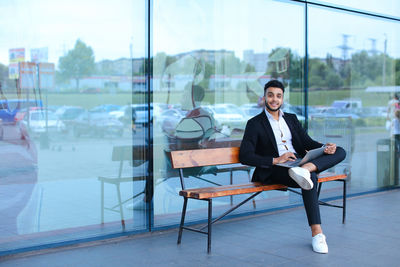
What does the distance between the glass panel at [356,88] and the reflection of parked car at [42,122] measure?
378 centimetres

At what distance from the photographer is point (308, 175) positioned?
527 centimetres

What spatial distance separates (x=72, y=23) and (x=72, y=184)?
1568mm

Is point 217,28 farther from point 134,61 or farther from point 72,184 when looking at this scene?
point 72,184

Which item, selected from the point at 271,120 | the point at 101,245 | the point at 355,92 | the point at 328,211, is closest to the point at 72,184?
the point at 101,245

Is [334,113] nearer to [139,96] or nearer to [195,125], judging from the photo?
[195,125]

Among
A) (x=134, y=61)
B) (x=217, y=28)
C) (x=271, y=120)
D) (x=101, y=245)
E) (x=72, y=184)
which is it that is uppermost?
(x=217, y=28)

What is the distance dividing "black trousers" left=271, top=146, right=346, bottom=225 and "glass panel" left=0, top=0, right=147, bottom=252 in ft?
4.74

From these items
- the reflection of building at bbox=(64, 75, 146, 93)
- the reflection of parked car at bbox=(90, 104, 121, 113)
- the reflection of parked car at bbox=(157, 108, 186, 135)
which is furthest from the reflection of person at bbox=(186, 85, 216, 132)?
the reflection of parked car at bbox=(90, 104, 121, 113)

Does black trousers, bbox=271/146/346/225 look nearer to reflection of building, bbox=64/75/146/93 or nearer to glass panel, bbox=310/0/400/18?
reflection of building, bbox=64/75/146/93

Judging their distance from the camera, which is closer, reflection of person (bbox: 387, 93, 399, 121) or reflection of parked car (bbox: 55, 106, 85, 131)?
reflection of parked car (bbox: 55, 106, 85, 131)

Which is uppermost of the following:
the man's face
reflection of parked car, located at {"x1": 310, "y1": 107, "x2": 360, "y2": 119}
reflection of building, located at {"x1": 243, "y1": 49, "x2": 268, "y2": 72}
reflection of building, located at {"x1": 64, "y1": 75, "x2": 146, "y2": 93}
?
reflection of building, located at {"x1": 243, "y1": 49, "x2": 268, "y2": 72}

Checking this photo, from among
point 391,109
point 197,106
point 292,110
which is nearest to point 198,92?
point 197,106

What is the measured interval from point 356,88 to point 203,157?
3827 millimetres

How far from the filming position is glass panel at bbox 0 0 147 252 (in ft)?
17.6
